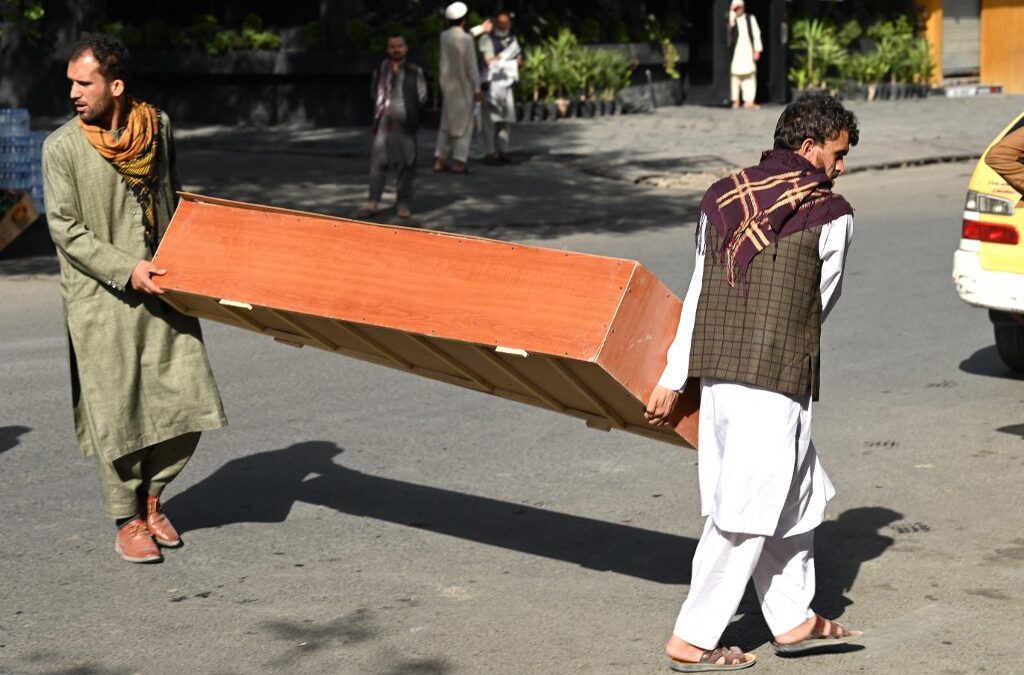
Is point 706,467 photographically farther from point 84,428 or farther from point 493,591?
point 84,428

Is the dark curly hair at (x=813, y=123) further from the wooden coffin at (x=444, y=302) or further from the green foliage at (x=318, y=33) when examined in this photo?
the green foliage at (x=318, y=33)

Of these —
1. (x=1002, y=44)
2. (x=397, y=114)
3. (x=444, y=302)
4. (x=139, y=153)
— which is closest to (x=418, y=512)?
(x=444, y=302)

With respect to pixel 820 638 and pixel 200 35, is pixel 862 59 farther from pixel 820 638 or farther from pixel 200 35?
pixel 820 638

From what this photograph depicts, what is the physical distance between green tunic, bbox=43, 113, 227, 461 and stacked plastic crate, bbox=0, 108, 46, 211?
27.0 feet

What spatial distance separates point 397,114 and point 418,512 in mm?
8884

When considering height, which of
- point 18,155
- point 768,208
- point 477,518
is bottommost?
point 477,518

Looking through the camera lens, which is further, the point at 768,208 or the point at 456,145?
the point at 456,145

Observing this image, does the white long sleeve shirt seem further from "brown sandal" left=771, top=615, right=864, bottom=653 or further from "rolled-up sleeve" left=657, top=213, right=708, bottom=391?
"brown sandal" left=771, top=615, right=864, bottom=653

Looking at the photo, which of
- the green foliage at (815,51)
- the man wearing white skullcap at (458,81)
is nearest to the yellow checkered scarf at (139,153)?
the man wearing white skullcap at (458,81)

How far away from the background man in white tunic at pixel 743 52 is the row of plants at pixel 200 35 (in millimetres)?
7397

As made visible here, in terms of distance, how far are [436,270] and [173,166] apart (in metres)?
1.46

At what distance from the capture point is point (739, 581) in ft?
15.2

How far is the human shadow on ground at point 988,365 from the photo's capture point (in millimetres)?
8891

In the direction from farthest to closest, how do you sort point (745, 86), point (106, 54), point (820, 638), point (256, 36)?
point (745, 86)
point (256, 36)
point (106, 54)
point (820, 638)
